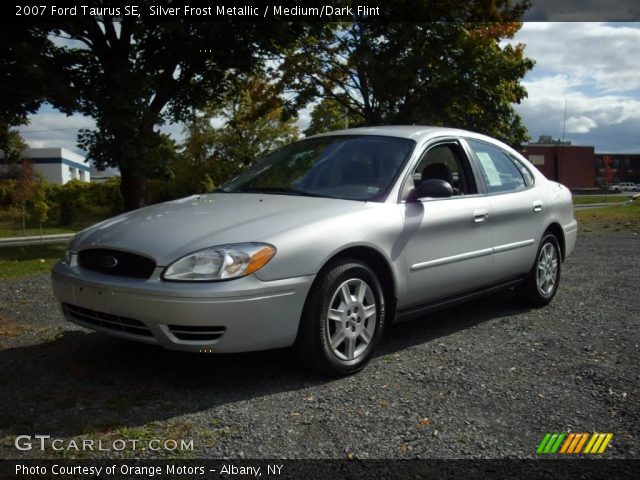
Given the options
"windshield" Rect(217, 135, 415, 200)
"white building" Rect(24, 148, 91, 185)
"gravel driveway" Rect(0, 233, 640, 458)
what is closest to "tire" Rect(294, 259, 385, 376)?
"gravel driveway" Rect(0, 233, 640, 458)

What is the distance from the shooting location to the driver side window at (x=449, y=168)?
496cm

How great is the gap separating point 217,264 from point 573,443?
6.66ft

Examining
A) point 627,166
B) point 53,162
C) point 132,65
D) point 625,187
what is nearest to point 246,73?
point 132,65

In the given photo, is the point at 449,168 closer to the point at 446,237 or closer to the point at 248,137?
the point at 446,237

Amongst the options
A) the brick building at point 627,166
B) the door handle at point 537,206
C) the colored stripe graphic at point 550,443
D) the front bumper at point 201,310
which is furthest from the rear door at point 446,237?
the brick building at point 627,166

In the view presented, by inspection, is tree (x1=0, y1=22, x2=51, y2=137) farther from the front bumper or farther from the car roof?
the front bumper

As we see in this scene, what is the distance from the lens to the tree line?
49.4 feet

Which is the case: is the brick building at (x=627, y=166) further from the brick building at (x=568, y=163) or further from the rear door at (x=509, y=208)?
the rear door at (x=509, y=208)

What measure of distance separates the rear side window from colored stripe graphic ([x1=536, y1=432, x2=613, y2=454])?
2.63 meters

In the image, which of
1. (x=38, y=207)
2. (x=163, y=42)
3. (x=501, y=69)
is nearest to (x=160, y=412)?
(x=163, y=42)

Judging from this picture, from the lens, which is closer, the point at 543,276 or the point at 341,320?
the point at 341,320

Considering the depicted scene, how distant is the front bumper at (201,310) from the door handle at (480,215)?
1849 millimetres

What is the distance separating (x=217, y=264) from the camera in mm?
3533

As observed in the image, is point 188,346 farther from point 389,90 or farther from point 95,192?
point 95,192
